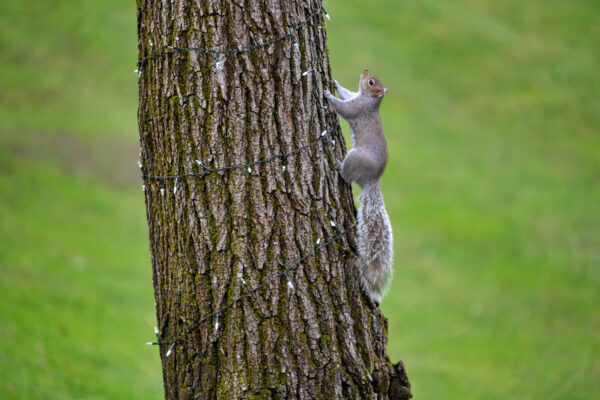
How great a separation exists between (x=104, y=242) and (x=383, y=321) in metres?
5.87

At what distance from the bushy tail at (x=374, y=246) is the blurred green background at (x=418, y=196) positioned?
9.47 feet

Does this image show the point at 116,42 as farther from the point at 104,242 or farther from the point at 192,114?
the point at 192,114

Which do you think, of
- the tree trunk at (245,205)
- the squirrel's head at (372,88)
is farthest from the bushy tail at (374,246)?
the squirrel's head at (372,88)

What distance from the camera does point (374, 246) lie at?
9.17ft

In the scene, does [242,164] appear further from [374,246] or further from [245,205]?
[374,246]

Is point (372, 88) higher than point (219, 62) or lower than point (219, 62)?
higher

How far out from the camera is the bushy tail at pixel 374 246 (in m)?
2.76

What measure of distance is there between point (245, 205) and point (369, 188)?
0.65m

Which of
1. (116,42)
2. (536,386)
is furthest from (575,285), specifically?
(116,42)

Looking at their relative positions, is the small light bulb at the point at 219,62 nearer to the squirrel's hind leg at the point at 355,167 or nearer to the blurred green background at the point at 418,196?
the squirrel's hind leg at the point at 355,167

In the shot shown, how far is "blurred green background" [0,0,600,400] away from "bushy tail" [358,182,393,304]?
9.47 feet

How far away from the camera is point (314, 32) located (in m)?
2.69

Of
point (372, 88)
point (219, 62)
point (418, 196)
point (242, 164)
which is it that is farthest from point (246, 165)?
point (418, 196)

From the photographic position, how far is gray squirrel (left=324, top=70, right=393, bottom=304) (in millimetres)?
2766
